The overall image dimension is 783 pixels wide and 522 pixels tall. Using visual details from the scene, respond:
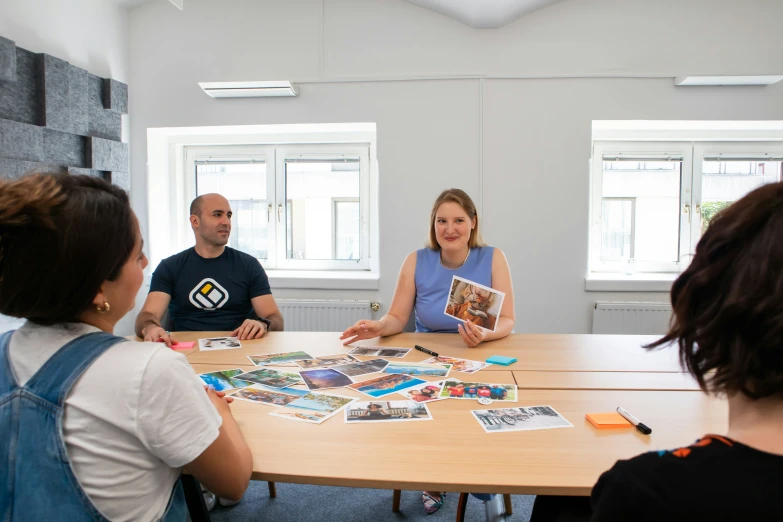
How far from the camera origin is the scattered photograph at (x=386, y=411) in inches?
51.1

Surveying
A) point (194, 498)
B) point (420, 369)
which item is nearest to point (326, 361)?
point (420, 369)

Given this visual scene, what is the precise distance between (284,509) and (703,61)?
360cm

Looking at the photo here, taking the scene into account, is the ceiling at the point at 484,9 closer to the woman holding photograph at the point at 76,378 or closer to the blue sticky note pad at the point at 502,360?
the blue sticky note pad at the point at 502,360

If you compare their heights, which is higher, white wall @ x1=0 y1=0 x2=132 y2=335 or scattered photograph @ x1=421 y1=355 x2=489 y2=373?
white wall @ x1=0 y1=0 x2=132 y2=335

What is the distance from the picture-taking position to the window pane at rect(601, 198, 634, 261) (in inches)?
153

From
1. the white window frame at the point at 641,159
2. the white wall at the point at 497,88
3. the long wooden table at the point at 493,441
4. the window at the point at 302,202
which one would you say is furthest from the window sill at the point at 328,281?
the long wooden table at the point at 493,441

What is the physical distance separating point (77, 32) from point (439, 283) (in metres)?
2.84

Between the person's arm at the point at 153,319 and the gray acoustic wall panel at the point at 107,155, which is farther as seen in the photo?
the gray acoustic wall panel at the point at 107,155

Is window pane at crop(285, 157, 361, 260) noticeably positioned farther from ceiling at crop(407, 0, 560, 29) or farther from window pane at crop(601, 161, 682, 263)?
window pane at crop(601, 161, 682, 263)

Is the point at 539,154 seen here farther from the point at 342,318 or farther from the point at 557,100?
the point at 342,318

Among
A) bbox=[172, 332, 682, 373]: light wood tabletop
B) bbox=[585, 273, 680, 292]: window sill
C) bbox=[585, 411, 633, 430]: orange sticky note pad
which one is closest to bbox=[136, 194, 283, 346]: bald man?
bbox=[172, 332, 682, 373]: light wood tabletop

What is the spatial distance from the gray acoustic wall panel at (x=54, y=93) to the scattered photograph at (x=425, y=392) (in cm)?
275

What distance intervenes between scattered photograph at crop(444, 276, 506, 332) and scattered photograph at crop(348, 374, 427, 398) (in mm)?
586

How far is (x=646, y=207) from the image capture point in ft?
12.7
